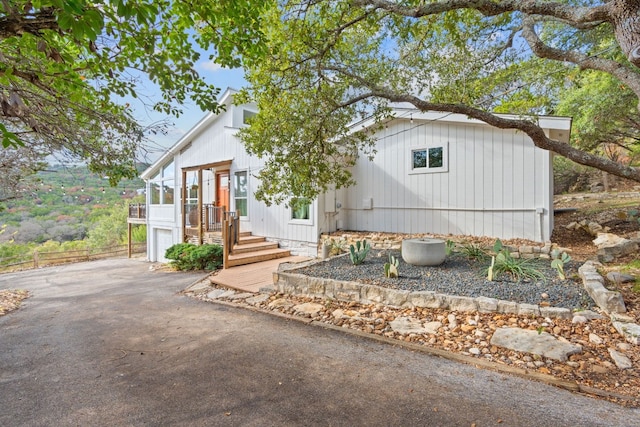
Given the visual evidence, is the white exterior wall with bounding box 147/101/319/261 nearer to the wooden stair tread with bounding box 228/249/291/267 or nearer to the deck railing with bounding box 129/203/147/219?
the wooden stair tread with bounding box 228/249/291/267

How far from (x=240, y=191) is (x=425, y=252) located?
7.30 m

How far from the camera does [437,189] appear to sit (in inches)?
313

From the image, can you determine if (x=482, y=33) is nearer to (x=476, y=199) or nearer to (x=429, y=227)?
(x=476, y=199)

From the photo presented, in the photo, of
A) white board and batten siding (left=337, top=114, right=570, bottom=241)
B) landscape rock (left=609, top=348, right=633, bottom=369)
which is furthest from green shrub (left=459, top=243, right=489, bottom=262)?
landscape rock (left=609, top=348, right=633, bottom=369)

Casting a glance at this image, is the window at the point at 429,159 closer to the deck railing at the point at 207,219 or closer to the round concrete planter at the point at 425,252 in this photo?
the round concrete planter at the point at 425,252

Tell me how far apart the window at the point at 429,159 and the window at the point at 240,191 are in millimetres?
5613

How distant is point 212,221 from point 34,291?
16.0 feet

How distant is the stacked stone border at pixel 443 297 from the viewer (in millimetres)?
3404

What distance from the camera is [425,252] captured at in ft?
18.3

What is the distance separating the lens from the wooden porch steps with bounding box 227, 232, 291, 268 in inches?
336

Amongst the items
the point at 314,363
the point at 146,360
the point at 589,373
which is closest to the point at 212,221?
the point at 146,360

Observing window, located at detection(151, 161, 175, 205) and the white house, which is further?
window, located at detection(151, 161, 175, 205)

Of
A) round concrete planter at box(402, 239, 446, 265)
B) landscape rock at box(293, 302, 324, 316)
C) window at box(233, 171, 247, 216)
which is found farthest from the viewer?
window at box(233, 171, 247, 216)

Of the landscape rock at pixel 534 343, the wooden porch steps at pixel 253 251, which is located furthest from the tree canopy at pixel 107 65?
the wooden porch steps at pixel 253 251
